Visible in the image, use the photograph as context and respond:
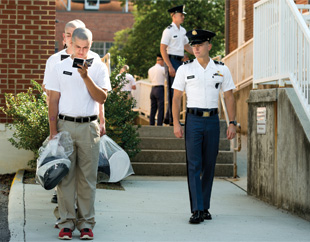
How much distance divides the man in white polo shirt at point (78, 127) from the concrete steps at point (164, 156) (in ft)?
19.1

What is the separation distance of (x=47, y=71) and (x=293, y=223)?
130 inches

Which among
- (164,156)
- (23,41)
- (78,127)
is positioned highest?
(23,41)

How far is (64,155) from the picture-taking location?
5.94 meters

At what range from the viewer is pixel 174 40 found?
464 inches

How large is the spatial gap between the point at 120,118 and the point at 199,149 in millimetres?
3378

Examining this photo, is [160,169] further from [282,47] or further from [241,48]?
[241,48]

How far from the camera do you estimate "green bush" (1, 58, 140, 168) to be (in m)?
9.74

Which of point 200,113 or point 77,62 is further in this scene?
point 200,113

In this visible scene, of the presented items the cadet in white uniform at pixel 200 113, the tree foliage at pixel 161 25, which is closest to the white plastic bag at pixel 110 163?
the cadet in white uniform at pixel 200 113

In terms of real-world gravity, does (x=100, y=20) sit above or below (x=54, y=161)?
above

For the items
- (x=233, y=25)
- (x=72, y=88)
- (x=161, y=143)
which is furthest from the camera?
(x=233, y=25)

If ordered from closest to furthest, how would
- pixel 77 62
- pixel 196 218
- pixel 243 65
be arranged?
pixel 77 62 < pixel 196 218 < pixel 243 65

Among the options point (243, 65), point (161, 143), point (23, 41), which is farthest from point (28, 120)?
point (243, 65)

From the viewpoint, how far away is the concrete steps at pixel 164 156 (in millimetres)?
12039
